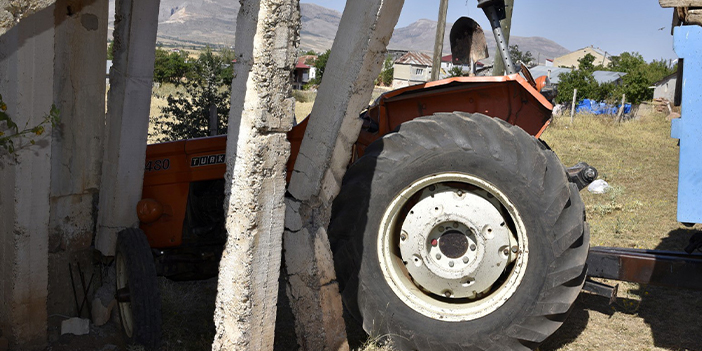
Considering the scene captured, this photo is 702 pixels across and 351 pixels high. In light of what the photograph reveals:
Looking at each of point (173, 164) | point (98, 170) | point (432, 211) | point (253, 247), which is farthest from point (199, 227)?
point (432, 211)

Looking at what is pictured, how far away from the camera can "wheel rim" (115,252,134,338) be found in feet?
14.3

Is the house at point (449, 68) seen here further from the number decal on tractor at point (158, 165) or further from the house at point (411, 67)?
the house at point (411, 67)

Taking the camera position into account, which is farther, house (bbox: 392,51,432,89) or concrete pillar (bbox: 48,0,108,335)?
house (bbox: 392,51,432,89)

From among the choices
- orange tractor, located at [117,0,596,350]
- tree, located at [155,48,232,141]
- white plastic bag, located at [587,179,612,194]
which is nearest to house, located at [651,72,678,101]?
white plastic bag, located at [587,179,612,194]

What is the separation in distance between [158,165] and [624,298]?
13.7 feet

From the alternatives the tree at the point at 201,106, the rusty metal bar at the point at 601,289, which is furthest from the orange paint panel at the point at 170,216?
the tree at the point at 201,106

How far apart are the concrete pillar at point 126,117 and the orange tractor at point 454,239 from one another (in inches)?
14.4

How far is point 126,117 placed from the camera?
14.8 ft

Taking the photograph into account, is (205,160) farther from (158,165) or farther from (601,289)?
(601,289)

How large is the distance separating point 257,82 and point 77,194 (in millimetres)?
2132

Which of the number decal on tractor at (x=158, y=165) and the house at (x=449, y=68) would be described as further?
the house at (x=449, y=68)

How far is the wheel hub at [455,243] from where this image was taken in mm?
3879

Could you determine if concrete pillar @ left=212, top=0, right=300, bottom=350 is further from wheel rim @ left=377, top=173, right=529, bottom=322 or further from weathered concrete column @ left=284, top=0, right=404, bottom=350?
wheel rim @ left=377, top=173, right=529, bottom=322

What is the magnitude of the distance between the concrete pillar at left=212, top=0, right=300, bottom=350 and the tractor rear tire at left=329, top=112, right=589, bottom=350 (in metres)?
0.62
